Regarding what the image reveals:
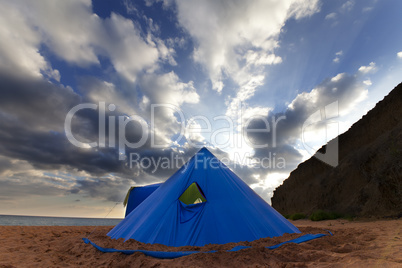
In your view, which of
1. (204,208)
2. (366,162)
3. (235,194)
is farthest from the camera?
(366,162)

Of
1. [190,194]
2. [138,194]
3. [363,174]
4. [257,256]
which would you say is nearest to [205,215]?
[190,194]

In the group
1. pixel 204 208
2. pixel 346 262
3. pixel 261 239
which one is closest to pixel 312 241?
pixel 261 239

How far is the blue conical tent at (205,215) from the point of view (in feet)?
16.0

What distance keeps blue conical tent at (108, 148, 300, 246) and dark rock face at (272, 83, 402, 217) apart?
8.95 m

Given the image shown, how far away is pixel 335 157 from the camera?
774 inches

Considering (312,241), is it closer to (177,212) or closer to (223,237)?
(223,237)

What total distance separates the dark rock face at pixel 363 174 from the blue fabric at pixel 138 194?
1235cm

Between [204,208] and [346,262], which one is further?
[204,208]

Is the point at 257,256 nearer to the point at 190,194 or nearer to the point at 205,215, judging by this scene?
the point at 205,215

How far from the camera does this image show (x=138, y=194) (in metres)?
13.5

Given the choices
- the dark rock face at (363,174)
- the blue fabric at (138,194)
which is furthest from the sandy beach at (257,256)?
the dark rock face at (363,174)

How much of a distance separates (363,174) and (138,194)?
580 inches

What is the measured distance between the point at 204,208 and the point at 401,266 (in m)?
3.52

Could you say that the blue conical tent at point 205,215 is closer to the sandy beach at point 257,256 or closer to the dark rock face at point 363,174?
the sandy beach at point 257,256
